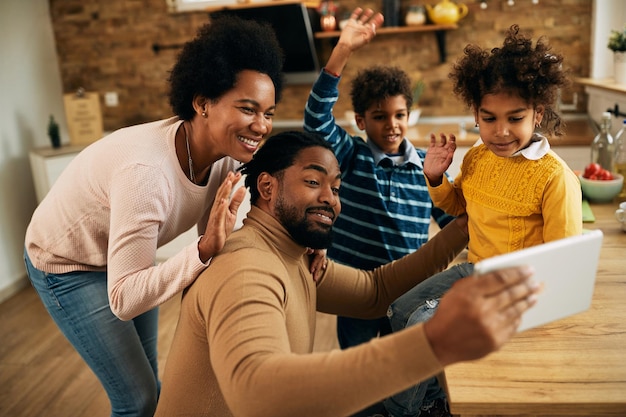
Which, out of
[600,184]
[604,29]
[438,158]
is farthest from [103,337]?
[604,29]

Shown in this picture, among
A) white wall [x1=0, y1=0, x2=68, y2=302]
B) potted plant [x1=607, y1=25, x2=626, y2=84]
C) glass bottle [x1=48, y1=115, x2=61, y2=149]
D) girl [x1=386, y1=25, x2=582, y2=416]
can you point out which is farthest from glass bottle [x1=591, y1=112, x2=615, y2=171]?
white wall [x1=0, y1=0, x2=68, y2=302]

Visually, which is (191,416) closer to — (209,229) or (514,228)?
(209,229)

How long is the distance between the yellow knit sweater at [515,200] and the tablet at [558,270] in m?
0.34

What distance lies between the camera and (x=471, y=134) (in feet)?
10.9

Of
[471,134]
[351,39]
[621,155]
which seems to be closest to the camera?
[351,39]

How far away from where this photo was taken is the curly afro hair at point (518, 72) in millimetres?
1339

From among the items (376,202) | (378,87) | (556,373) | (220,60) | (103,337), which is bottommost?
(103,337)

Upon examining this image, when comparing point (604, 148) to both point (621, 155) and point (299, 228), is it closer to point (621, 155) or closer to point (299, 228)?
point (621, 155)

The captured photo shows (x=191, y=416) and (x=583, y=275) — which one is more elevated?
(x=583, y=275)

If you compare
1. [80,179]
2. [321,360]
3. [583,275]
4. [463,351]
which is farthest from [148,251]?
[583,275]

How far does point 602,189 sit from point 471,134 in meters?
1.26

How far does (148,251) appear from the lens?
54.1 inches

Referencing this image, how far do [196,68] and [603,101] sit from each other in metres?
2.50

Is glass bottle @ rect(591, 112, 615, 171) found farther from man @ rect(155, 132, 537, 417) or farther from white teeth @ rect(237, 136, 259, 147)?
white teeth @ rect(237, 136, 259, 147)
